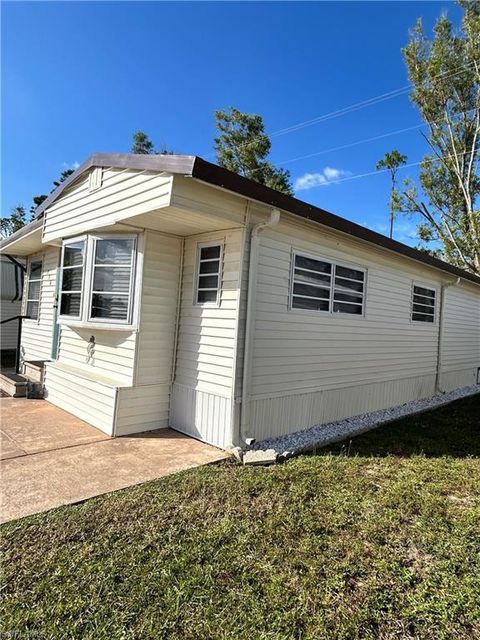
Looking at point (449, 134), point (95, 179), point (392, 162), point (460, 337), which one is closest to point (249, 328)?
point (95, 179)

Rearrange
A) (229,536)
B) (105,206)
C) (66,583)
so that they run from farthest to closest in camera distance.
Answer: (105,206) < (229,536) < (66,583)

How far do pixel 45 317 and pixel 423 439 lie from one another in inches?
301

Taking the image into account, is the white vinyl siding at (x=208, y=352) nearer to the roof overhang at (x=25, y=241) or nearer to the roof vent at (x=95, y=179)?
the roof vent at (x=95, y=179)

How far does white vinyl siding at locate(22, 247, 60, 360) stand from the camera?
806 centimetres

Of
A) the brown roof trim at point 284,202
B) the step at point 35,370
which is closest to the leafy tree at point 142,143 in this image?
the step at point 35,370

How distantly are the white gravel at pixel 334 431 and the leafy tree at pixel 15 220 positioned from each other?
32004 millimetres

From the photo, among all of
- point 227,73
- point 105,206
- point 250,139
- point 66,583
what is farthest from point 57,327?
point 250,139

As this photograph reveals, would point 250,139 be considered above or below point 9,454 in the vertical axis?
above

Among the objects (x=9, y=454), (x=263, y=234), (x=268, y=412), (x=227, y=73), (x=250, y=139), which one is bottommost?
(x=9, y=454)

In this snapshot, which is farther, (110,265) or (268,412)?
(110,265)

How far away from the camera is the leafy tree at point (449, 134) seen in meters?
14.9

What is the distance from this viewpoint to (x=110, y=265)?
5340mm

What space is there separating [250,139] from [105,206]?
16.6 metres

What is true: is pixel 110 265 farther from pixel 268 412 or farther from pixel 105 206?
pixel 268 412
